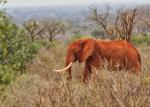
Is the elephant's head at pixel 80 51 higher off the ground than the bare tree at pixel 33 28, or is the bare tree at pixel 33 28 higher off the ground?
the elephant's head at pixel 80 51

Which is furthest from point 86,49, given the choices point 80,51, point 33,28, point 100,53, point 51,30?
point 51,30

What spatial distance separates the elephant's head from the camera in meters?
14.5

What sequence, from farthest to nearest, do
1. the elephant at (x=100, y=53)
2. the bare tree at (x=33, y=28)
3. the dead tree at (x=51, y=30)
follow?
the dead tree at (x=51, y=30) → the bare tree at (x=33, y=28) → the elephant at (x=100, y=53)

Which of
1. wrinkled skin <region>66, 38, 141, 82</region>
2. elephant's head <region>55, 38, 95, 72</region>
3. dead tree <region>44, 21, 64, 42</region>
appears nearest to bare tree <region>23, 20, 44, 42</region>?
dead tree <region>44, 21, 64, 42</region>

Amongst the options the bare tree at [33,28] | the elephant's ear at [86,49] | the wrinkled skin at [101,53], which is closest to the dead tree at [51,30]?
the bare tree at [33,28]

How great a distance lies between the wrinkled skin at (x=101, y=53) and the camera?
14430mm

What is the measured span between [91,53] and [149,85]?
804 centimetres

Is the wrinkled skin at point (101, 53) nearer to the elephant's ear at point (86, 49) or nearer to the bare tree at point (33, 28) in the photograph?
the elephant's ear at point (86, 49)

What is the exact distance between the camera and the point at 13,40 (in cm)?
1599

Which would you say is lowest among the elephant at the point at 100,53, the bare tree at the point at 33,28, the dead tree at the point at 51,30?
the dead tree at the point at 51,30

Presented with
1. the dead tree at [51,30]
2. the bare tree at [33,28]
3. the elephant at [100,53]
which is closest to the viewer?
the elephant at [100,53]

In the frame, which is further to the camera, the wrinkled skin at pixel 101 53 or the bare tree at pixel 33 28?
the bare tree at pixel 33 28

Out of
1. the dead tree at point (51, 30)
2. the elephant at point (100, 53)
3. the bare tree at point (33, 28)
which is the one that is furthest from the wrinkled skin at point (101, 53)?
the dead tree at point (51, 30)

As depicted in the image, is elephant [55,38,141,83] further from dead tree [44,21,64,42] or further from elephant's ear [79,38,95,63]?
dead tree [44,21,64,42]
